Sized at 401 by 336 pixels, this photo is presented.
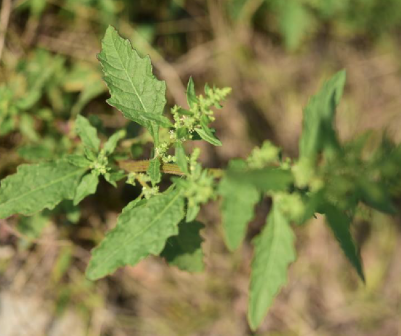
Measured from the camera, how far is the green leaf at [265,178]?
170cm

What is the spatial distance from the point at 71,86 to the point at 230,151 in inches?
68.3

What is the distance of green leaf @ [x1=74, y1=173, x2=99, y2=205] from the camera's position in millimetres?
2428

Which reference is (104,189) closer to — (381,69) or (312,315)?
(312,315)

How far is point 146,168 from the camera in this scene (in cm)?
235

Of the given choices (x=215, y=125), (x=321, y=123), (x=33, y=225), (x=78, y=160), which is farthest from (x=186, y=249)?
(x=215, y=125)

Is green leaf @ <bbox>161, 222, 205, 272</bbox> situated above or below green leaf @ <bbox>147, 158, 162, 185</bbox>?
below

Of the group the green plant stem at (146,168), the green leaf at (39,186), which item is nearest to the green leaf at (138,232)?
the green plant stem at (146,168)

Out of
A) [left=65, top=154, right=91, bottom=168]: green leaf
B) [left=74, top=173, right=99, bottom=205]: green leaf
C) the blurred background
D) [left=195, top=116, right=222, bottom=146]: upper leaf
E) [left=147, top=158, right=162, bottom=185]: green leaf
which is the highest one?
[left=195, top=116, right=222, bottom=146]: upper leaf

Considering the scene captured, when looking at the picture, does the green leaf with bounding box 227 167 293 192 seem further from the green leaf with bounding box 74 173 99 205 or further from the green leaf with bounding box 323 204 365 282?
the green leaf with bounding box 74 173 99 205

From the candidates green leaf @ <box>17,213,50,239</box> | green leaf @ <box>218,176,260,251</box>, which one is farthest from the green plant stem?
green leaf @ <box>17,213,50,239</box>

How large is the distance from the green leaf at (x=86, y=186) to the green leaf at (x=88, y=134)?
0.70 feet

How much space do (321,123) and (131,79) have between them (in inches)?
39.0

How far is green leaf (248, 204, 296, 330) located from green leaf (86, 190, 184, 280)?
0.42 meters

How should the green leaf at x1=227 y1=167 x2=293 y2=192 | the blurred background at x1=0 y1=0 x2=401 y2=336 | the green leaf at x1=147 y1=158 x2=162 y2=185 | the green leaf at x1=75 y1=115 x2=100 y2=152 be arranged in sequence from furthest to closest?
the blurred background at x1=0 y1=0 x2=401 y2=336 < the green leaf at x1=75 y1=115 x2=100 y2=152 < the green leaf at x1=147 y1=158 x2=162 y2=185 < the green leaf at x1=227 y1=167 x2=293 y2=192
